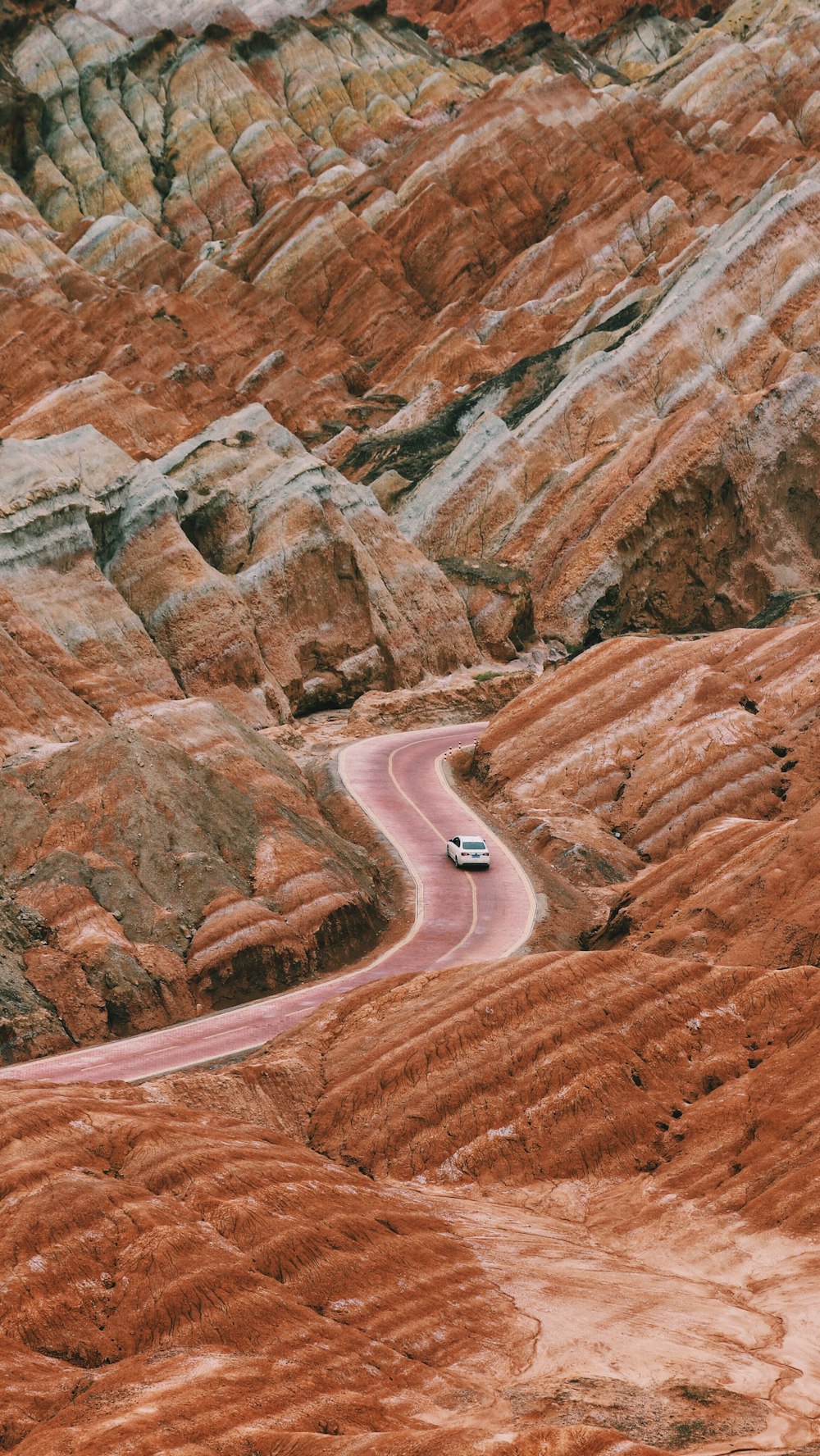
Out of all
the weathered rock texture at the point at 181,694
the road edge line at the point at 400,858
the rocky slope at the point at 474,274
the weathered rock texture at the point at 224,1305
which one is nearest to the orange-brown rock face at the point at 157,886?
the weathered rock texture at the point at 181,694

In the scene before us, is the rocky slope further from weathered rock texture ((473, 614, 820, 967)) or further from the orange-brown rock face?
the orange-brown rock face

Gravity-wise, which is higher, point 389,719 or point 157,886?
point 389,719

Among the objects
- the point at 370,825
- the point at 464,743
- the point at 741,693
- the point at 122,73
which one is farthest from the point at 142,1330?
the point at 122,73

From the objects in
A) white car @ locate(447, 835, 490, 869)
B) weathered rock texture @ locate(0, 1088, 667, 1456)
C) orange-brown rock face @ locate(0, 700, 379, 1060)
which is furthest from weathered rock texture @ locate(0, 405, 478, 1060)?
weathered rock texture @ locate(0, 1088, 667, 1456)

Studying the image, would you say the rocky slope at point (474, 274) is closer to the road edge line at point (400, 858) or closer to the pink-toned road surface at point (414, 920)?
the pink-toned road surface at point (414, 920)

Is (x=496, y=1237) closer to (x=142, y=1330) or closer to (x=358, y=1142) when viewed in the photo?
(x=358, y=1142)

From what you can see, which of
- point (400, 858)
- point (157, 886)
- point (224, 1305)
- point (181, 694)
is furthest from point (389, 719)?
point (224, 1305)

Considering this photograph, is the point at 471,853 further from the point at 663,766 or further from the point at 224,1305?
the point at 224,1305
